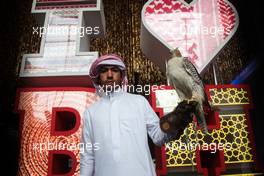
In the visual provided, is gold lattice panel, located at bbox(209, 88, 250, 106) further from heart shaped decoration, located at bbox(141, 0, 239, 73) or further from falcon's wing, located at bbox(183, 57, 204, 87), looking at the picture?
falcon's wing, located at bbox(183, 57, 204, 87)

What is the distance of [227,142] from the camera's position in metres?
2.86

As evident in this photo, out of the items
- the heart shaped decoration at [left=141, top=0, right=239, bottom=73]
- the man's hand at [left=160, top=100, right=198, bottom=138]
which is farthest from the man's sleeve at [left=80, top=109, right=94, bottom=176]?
the heart shaped decoration at [left=141, top=0, right=239, bottom=73]

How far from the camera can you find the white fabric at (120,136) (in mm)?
1806

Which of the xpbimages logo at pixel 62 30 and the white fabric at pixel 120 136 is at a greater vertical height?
the xpbimages logo at pixel 62 30

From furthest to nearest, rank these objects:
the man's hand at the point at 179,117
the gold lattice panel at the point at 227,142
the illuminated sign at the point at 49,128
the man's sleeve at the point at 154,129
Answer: the gold lattice panel at the point at 227,142
the illuminated sign at the point at 49,128
the man's sleeve at the point at 154,129
the man's hand at the point at 179,117

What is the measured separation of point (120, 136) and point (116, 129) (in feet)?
0.19

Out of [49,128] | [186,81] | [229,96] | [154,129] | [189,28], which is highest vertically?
[189,28]

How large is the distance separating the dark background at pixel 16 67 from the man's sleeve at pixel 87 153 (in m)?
1.05

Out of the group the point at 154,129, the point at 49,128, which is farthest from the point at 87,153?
the point at 49,128

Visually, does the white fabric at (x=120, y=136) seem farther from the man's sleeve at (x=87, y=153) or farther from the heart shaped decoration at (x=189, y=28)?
the heart shaped decoration at (x=189, y=28)

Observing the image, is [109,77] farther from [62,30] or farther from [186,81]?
[62,30]

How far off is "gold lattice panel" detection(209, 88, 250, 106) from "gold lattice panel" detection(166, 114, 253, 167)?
14 centimetres

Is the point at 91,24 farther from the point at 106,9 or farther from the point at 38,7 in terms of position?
the point at 106,9

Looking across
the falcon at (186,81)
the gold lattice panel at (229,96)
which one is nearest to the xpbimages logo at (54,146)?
the falcon at (186,81)
